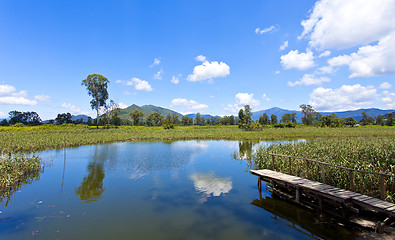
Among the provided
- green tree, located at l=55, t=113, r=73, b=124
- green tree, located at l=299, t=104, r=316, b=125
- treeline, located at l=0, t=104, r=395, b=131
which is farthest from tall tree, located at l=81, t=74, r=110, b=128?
green tree, located at l=299, t=104, r=316, b=125

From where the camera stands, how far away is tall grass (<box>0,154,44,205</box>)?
1017 cm

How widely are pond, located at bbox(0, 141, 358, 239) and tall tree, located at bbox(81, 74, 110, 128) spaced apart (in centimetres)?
4878

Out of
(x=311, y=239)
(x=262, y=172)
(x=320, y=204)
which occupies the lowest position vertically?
(x=311, y=239)

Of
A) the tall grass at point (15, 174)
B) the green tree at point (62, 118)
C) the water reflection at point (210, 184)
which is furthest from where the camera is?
the green tree at point (62, 118)

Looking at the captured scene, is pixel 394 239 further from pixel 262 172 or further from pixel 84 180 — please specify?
pixel 84 180

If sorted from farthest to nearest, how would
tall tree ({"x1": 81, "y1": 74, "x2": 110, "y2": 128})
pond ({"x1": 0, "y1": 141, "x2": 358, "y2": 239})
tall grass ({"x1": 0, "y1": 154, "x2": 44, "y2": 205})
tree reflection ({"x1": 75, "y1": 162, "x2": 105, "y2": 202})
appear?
tall tree ({"x1": 81, "y1": 74, "x2": 110, "y2": 128})
tall grass ({"x1": 0, "y1": 154, "x2": 44, "y2": 205})
tree reflection ({"x1": 75, "y1": 162, "x2": 105, "y2": 202})
pond ({"x1": 0, "y1": 141, "x2": 358, "y2": 239})

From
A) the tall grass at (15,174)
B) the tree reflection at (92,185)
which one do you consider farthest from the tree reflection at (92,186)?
the tall grass at (15,174)

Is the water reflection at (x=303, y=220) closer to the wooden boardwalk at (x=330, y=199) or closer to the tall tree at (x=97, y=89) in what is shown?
the wooden boardwalk at (x=330, y=199)

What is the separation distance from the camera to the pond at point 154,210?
6.68 m

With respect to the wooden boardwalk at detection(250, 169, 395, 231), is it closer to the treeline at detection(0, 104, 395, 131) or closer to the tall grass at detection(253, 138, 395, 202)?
the tall grass at detection(253, 138, 395, 202)

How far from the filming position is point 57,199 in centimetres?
953

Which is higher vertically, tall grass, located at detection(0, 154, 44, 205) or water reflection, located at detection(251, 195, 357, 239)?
tall grass, located at detection(0, 154, 44, 205)

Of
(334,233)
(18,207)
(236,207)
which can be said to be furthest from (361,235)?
(18,207)

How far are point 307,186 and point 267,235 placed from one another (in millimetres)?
2718
